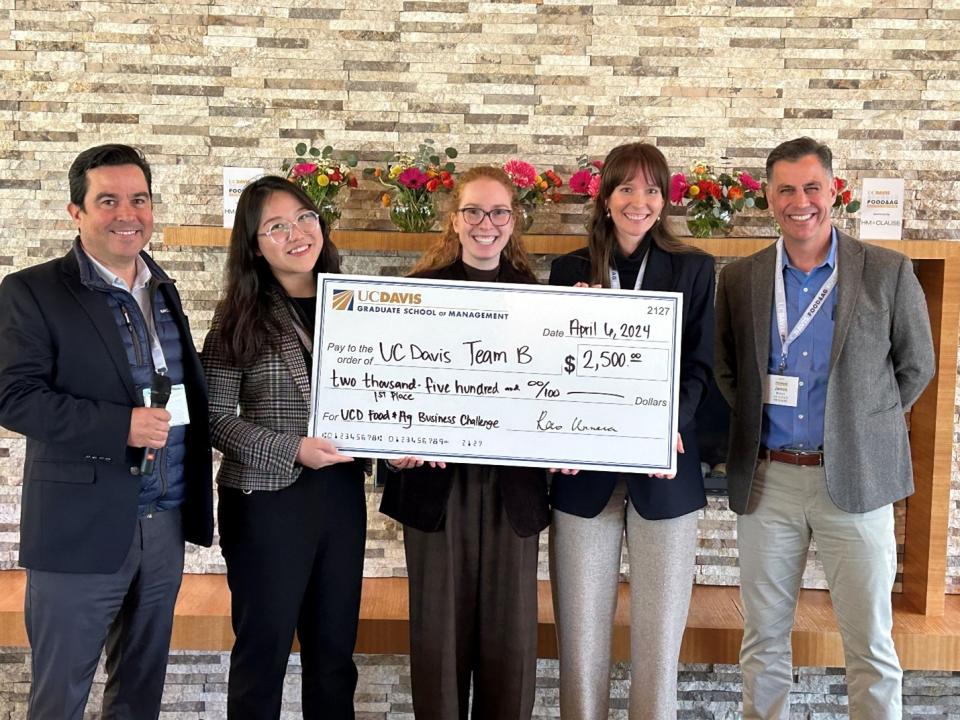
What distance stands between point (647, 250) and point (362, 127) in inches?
50.6

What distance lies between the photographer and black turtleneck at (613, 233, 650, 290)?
6.49 ft

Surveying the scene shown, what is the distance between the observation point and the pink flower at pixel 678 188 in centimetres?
254

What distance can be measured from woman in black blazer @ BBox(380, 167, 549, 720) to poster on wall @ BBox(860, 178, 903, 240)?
1.52 m

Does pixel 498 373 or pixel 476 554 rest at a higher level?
pixel 498 373

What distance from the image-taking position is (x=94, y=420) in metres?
1.68

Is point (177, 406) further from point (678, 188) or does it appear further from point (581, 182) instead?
point (678, 188)

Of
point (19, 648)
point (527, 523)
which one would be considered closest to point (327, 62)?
point (527, 523)

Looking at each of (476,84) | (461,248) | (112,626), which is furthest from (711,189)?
(112,626)

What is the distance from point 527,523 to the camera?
1.89 metres

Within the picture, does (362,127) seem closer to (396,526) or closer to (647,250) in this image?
(647,250)

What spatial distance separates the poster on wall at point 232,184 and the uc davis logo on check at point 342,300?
1.09 meters

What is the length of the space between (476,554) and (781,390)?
912mm

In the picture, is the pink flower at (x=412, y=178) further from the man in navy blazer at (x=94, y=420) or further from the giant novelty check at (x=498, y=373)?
the man in navy blazer at (x=94, y=420)

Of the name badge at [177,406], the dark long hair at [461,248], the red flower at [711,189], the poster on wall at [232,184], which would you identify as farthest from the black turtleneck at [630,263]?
the poster on wall at [232,184]
